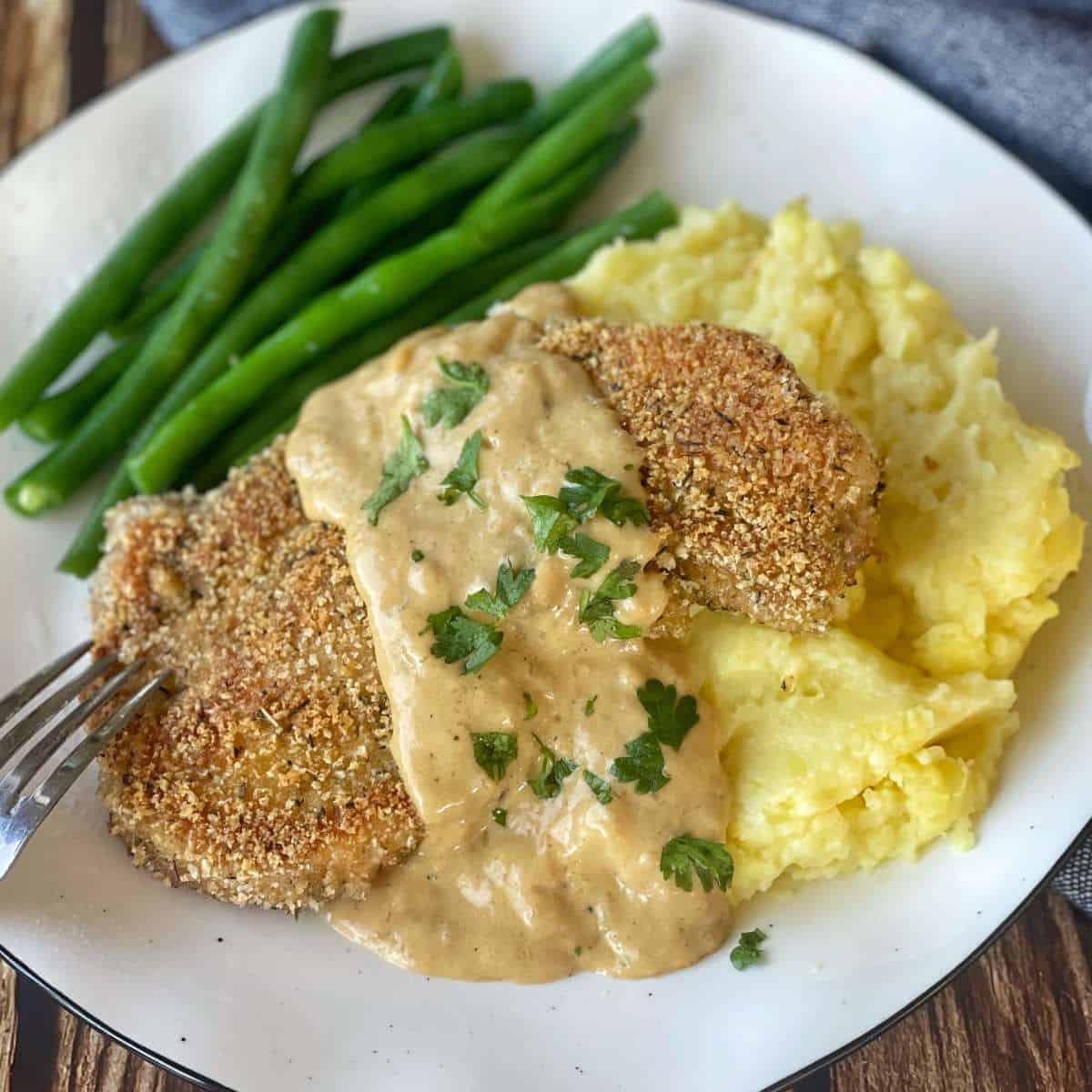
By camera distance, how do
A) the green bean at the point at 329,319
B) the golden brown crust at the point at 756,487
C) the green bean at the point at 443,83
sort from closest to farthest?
1. the golden brown crust at the point at 756,487
2. the green bean at the point at 329,319
3. the green bean at the point at 443,83

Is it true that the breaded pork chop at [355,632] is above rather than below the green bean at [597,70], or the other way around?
below

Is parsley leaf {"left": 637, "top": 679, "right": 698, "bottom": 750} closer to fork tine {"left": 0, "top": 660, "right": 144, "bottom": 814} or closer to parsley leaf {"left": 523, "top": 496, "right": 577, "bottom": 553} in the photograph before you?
parsley leaf {"left": 523, "top": 496, "right": 577, "bottom": 553}

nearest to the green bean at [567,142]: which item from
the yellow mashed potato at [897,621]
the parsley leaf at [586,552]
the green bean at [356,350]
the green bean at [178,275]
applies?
the green bean at [356,350]

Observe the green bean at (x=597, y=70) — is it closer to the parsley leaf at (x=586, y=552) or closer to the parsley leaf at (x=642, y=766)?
the parsley leaf at (x=586, y=552)

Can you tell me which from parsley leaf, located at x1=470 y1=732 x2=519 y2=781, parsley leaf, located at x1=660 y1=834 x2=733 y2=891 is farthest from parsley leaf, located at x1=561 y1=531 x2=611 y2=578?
parsley leaf, located at x1=660 y1=834 x2=733 y2=891

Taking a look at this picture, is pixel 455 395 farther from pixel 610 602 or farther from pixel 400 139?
pixel 400 139

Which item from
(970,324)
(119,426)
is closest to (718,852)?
(970,324)

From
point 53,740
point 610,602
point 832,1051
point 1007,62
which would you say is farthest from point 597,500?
point 1007,62

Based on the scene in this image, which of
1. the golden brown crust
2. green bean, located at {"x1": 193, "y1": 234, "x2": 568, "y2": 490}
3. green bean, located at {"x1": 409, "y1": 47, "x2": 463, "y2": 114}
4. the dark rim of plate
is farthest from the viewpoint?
green bean, located at {"x1": 409, "y1": 47, "x2": 463, "y2": 114}
